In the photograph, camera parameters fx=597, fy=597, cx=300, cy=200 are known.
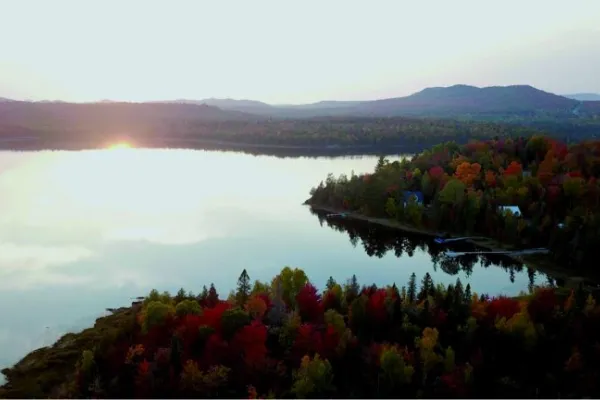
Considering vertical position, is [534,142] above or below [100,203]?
above

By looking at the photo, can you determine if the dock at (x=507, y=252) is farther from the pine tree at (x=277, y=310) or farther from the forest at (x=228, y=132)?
the forest at (x=228, y=132)

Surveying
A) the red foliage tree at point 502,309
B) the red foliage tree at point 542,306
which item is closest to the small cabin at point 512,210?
the red foliage tree at point 542,306

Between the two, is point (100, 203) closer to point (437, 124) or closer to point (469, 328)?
point (469, 328)

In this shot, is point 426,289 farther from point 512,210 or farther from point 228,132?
point 228,132

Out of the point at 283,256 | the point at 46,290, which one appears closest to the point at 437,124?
the point at 283,256

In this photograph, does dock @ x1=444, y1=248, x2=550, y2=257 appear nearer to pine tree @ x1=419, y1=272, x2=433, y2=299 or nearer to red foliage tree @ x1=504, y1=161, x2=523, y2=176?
red foliage tree @ x1=504, y1=161, x2=523, y2=176

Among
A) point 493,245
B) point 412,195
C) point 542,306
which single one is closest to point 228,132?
point 412,195

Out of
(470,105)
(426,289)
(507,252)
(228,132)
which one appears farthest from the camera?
(470,105)
